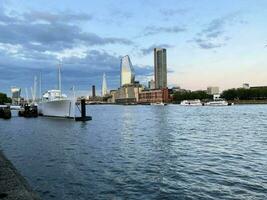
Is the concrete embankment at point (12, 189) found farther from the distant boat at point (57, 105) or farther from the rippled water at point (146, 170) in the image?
the distant boat at point (57, 105)

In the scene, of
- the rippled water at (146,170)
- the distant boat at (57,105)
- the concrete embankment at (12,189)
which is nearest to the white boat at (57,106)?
the distant boat at (57,105)

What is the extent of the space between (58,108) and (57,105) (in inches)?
42.1

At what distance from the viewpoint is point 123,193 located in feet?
61.0

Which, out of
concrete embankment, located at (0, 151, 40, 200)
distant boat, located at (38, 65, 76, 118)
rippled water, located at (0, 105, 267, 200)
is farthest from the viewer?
distant boat, located at (38, 65, 76, 118)

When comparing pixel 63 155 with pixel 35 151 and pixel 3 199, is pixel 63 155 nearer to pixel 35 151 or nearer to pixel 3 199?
pixel 35 151

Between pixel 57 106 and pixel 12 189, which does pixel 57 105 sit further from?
pixel 12 189

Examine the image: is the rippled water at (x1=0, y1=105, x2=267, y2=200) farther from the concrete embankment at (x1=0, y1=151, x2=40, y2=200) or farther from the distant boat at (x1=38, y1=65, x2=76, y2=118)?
the distant boat at (x1=38, y1=65, x2=76, y2=118)

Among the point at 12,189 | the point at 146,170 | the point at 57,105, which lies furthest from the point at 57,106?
the point at 12,189

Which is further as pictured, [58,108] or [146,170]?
[58,108]

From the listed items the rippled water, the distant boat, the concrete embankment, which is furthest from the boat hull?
the concrete embankment

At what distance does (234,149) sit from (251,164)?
8175 mm

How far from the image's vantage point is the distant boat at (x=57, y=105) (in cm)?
9419

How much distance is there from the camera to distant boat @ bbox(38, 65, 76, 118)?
3708 inches

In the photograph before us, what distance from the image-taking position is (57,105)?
10281cm
